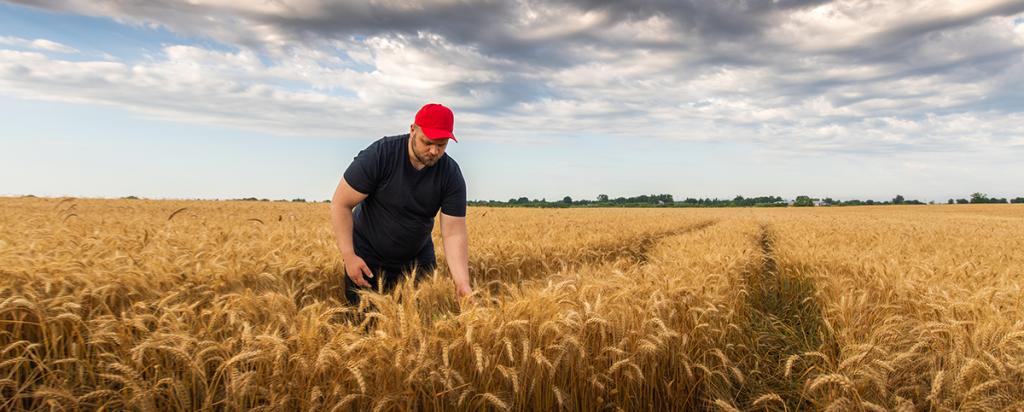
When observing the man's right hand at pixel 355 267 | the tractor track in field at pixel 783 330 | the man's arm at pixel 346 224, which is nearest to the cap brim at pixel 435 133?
the man's arm at pixel 346 224

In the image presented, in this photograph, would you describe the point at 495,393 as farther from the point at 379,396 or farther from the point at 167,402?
the point at 167,402

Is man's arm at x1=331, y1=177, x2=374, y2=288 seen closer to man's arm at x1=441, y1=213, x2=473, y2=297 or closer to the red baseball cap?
man's arm at x1=441, y1=213, x2=473, y2=297

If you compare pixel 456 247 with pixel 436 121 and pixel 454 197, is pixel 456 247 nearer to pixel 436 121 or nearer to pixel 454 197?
pixel 454 197

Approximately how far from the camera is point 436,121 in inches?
140

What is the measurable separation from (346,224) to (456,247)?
852mm

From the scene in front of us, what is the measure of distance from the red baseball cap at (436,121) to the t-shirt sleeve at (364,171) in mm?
672

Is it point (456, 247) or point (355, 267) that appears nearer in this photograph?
point (355, 267)

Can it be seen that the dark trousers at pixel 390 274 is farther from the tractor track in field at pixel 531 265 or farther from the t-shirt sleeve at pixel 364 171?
the tractor track in field at pixel 531 265

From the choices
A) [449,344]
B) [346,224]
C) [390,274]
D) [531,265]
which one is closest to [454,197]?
[346,224]

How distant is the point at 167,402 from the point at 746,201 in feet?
329

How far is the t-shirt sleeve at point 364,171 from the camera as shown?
4.07 meters

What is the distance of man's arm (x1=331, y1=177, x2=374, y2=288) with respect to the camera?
402 centimetres

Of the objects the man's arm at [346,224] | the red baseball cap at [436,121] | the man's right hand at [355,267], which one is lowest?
the man's right hand at [355,267]

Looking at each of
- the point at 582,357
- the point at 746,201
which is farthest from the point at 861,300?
the point at 746,201
